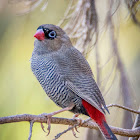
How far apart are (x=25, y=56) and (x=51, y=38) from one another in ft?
2.51

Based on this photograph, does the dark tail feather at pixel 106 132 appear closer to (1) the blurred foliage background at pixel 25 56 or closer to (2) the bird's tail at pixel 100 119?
(2) the bird's tail at pixel 100 119

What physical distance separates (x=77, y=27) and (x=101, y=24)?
0.19 metres

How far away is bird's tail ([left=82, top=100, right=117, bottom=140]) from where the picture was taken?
6.93 feet

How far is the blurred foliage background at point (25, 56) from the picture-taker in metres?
2.65

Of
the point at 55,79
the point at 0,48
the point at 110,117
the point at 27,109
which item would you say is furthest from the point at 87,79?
the point at 0,48

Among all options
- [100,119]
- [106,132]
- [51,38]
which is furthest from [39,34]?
[106,132]

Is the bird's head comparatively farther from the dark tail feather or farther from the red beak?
the dark tail feather

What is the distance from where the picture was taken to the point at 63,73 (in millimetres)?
2400

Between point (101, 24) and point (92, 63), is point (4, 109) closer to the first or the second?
point (92, 63)

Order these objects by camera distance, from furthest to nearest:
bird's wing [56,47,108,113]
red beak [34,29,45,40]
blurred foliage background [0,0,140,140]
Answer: blurred foliage background [0,0,140,140]
red beak [34,29,45,40]
bird's wing [56,47,108,113]

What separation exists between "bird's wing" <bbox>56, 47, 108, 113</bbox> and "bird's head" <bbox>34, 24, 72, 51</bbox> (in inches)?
3.1

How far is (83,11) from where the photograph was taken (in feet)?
8.39

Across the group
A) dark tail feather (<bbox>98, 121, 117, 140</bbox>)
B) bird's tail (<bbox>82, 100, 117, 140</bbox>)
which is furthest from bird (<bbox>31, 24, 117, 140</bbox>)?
dark tail feather (<bbox>98, 121, 117, 140</bbox>)

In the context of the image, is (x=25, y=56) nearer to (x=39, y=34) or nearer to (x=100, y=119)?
(x=39, y=34)
